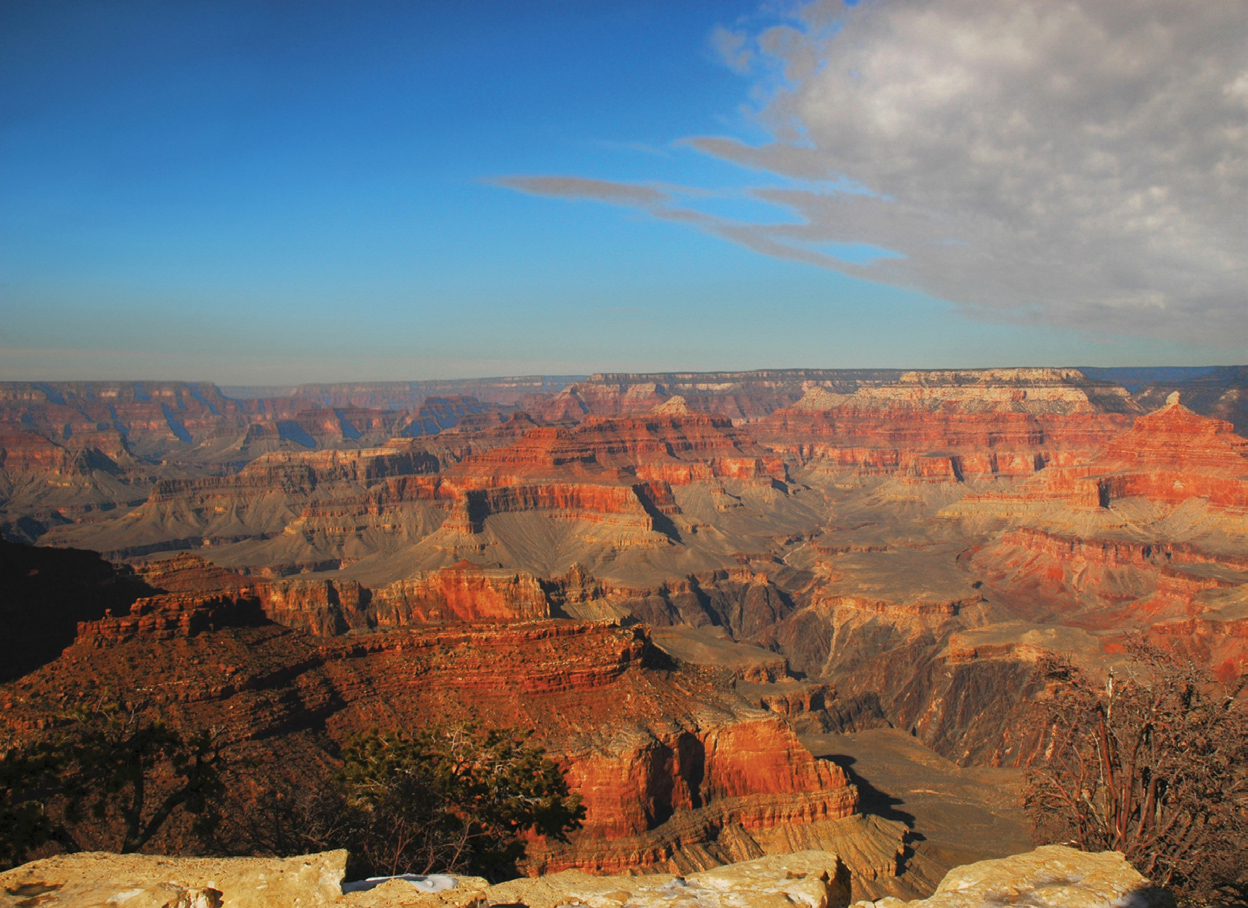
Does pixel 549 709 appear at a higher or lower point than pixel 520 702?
lower

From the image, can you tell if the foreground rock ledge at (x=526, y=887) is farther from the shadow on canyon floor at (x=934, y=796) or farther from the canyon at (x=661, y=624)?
the shadow on canyon floor at (x=934, y=796)

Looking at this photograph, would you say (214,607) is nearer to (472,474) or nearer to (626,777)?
(626,777)

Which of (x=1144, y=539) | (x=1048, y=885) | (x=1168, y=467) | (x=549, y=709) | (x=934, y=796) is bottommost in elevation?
(x=934, y=796)

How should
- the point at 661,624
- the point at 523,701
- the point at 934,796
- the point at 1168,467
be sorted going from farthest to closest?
the point at 1168,467
the point at 661,624
the point at 934,796
the point at 523,701

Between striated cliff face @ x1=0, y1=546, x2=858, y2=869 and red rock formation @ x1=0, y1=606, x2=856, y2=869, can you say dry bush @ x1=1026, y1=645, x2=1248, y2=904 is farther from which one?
red rock formation @ x1=0, y1=606, x2=856, y2=869

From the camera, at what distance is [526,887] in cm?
1520

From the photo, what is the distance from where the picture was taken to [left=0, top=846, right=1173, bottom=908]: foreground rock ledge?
43.4ft

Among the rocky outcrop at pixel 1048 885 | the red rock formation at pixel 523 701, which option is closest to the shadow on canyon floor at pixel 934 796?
the red rock formation at pixel 523 701

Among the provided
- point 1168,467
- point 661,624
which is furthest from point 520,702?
point 1168,467

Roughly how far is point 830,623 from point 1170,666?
10207 centimetres

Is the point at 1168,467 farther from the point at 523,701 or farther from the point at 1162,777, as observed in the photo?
the point at 1162,777

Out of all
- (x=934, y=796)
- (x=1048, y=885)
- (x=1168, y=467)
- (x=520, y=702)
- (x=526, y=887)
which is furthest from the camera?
(x=1168, y=467)

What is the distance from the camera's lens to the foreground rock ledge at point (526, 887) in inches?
521

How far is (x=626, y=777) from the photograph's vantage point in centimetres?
4119
